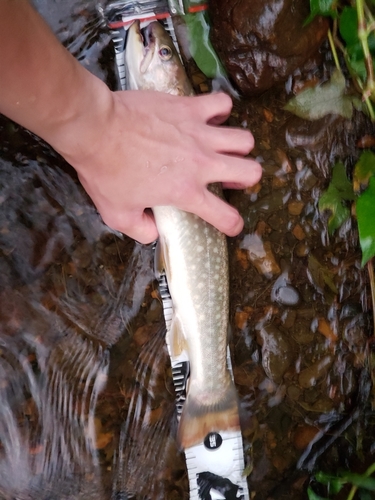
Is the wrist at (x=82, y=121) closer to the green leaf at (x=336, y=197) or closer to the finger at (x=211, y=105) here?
the finger at (x=211, y=105)

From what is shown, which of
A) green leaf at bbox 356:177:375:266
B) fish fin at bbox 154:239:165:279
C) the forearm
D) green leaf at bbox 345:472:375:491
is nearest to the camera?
the forearm

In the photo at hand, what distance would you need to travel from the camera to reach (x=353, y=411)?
1741mm

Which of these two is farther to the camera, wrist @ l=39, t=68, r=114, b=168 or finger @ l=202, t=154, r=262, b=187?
finger @ l=202, t=154, r=262, b=187

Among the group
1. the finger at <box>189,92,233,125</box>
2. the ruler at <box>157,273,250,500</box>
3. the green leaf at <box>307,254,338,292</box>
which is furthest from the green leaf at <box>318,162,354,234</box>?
the ruler at <box>157,273,250,500</box>

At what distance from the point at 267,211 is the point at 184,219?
41cm

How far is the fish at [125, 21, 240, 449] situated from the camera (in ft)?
4.48

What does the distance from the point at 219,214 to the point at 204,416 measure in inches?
26.1

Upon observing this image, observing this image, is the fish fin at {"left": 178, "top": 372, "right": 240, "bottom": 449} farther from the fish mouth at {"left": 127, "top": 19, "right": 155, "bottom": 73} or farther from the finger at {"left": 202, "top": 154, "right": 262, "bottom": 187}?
the fish mouth at {"left": 127, "top": 19, "right": 155, "bottom": 73}

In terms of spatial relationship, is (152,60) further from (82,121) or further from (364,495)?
(364,495)

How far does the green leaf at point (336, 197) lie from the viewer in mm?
1654

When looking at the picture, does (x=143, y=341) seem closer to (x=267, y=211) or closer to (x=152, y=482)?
(x=152, y=482)

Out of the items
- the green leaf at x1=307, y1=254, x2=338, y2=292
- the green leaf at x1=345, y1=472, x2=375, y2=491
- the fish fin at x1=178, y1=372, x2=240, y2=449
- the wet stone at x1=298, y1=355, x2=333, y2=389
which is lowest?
the green leaf at x1=345, y1=472, x2=375, y2=491

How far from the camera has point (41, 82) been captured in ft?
3.20

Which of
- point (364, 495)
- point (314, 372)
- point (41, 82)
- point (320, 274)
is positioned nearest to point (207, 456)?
point (314, 372)
